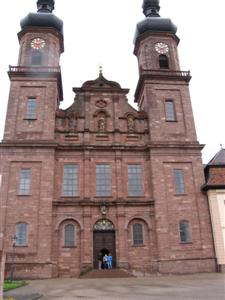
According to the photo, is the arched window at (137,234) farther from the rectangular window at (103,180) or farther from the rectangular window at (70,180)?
the rectangular window at (70,180)

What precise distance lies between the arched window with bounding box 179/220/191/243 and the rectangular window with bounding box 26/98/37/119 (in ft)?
49.5

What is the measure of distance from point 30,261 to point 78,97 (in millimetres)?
14646

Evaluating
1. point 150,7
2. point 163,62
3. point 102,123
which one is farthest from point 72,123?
point 150,7

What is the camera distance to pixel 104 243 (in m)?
26.5

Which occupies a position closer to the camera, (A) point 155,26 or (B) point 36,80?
(B) point 36,80

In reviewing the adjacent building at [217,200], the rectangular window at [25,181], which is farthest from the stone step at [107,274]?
the rectangular window at [25,181]

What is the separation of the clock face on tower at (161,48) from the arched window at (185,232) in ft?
55.4

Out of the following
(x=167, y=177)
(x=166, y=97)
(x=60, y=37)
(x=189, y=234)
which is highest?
(x=60, y=37)

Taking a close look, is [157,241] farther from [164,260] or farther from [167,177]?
[167,177]

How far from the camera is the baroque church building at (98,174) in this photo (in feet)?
84.5

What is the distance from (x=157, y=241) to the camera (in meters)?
26.2

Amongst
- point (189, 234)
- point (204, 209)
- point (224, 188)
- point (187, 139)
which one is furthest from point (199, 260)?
point (187, 139)

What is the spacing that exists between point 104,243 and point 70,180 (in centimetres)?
564

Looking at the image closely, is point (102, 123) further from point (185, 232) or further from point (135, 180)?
point (185, 232)
